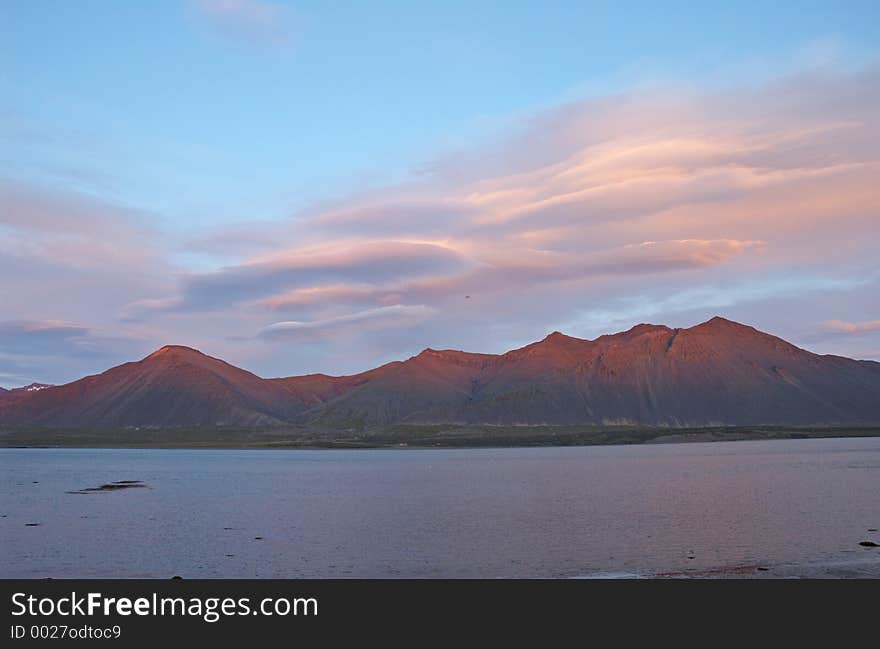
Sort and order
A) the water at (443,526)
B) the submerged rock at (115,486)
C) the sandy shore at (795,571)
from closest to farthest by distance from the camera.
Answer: the sandy shore at (795,571) → the water at (443,526) → the submerged rock at (115,486)

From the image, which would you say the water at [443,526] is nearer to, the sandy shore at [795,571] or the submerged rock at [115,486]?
the sandy shore at [795,571]

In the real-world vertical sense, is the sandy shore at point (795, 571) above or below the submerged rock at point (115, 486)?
below

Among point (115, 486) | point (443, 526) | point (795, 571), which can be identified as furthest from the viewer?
point (115, 486)

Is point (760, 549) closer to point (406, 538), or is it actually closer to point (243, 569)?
point (406, 538)

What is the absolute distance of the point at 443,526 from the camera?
56938mm

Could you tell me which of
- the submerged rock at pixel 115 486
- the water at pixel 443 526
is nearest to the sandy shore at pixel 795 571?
the water at pixel 443 526

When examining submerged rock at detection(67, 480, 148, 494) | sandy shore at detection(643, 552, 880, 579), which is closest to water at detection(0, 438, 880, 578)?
sandy shore at detection(643, 552, 880, 579)

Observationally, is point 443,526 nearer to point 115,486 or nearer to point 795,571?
point 795,571

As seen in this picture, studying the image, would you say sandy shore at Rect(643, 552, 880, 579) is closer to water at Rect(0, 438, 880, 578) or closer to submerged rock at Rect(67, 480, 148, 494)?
water at Rect(0, 438, 880, 578)

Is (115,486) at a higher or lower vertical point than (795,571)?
higher

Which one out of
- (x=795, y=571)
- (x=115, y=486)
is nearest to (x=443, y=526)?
(x=795, y=571)

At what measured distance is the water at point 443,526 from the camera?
42.0 metres
